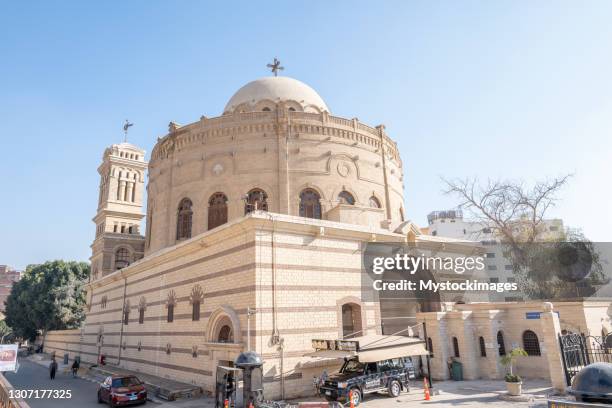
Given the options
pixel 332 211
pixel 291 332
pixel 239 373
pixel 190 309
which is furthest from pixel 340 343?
pixel 332 211

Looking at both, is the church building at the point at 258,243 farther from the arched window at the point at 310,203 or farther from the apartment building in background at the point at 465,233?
the apartment building in background at the point at 465,233

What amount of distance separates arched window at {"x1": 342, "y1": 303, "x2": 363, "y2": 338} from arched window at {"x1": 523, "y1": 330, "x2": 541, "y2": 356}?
287 inches

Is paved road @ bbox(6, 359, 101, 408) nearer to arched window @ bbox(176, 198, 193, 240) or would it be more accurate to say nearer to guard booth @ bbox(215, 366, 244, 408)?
guard booth @ bbox(215, 366, 244, 408)

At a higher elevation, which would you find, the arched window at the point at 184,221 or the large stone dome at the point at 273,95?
the large stone dome at the point at 273,95

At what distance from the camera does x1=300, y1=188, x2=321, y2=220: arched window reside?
23.1 metres

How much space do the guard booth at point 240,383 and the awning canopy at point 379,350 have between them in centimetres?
253

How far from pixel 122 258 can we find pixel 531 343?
36097mm

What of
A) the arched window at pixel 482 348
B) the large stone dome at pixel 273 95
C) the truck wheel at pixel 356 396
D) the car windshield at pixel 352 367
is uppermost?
the large stone dome at pixel 273 95

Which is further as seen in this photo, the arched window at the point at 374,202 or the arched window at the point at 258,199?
the arched window at the point at 374,202

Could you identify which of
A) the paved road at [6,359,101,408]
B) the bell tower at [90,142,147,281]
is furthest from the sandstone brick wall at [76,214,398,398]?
the bell tower at [90,142,147,281]

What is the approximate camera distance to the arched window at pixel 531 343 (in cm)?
1738

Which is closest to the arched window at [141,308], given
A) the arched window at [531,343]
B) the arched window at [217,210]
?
the arched window at [217,210]

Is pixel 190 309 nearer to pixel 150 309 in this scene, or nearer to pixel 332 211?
pixel 150 309

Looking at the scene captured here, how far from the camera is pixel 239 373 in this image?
44.5 ft
